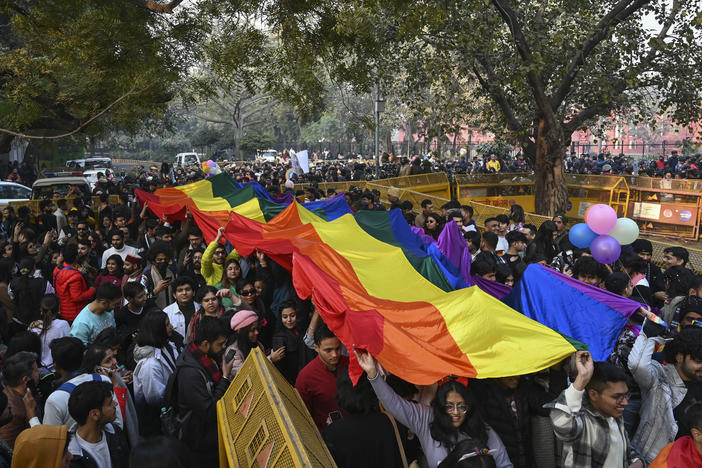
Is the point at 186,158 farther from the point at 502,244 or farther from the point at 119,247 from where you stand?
the point at 502,244

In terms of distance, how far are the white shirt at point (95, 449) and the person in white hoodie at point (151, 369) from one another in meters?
0.81

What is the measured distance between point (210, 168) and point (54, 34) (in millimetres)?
12329

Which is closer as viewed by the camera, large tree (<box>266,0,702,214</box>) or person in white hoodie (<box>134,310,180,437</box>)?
person in white hoodie (<box>134,310,180,437</box>)

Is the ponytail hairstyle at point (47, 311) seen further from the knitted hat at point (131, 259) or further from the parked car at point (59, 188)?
the parked car at point (59, 188)

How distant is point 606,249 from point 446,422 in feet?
13.6

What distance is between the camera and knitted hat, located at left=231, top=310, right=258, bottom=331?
15.7 ft

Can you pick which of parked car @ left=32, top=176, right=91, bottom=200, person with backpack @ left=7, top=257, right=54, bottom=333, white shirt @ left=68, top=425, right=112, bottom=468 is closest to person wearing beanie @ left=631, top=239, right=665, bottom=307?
white shirt @ left=68, top=425, right=112, bottom=468

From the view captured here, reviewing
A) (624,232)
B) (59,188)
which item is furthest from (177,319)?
(59,188)

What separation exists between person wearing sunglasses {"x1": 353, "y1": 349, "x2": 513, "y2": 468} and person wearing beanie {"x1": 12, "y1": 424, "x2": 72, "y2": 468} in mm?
1640

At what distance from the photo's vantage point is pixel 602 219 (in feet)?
22.8

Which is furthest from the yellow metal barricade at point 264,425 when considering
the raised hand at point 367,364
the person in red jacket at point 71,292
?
the person in red jacket at point 71,292

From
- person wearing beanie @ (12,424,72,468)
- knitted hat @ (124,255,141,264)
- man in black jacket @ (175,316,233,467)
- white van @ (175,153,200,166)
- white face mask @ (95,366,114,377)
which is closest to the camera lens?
person wearing beanie @ (12,424,72,468)

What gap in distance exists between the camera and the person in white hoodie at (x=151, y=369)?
14.3 feet

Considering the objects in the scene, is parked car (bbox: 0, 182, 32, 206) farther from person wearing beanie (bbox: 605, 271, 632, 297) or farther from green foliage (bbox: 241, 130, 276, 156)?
green foliage (bbox: 241, 130, 276, 156)
